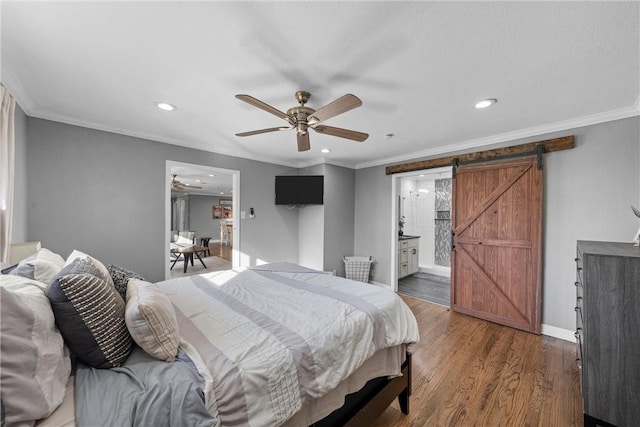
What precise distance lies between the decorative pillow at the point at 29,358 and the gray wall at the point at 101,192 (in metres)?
2.42

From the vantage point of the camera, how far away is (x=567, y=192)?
275 cm

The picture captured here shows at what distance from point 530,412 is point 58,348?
2.76m

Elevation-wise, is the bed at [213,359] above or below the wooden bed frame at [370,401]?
above

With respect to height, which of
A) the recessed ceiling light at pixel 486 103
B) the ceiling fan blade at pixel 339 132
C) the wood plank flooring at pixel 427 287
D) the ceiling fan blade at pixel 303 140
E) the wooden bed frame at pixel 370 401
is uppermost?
the recessed ceiling light at pixel 486 103

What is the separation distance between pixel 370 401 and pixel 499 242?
269cm

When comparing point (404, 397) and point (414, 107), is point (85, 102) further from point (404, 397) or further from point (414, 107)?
point (404, 397)

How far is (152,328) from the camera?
41.2 inches

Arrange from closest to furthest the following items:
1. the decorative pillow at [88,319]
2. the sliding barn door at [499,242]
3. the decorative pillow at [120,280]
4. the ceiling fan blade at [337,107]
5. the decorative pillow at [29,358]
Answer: the decorative pillow at [29,358] < the decorative pillow at [88,319] < the decorative pillow at [120,280] < the ceiling fan blade at [337,107] < the sliding barn door at [499,242]

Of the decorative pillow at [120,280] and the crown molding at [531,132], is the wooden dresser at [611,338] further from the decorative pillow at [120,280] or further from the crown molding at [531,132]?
the decorative pillow at [120,280]

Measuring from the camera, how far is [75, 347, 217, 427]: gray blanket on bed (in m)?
0.81

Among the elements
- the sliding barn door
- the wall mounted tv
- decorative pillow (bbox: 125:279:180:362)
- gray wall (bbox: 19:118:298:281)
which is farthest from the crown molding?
decorative pillow (bbox: 125:279:180:362)

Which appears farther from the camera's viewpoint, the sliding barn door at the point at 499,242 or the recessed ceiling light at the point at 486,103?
the sliding barn door at the point at 499,242

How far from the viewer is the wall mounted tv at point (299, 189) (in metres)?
4.46

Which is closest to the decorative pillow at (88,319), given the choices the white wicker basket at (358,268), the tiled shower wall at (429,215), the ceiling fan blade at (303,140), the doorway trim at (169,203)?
the ceiling fan blade at (303,140)
